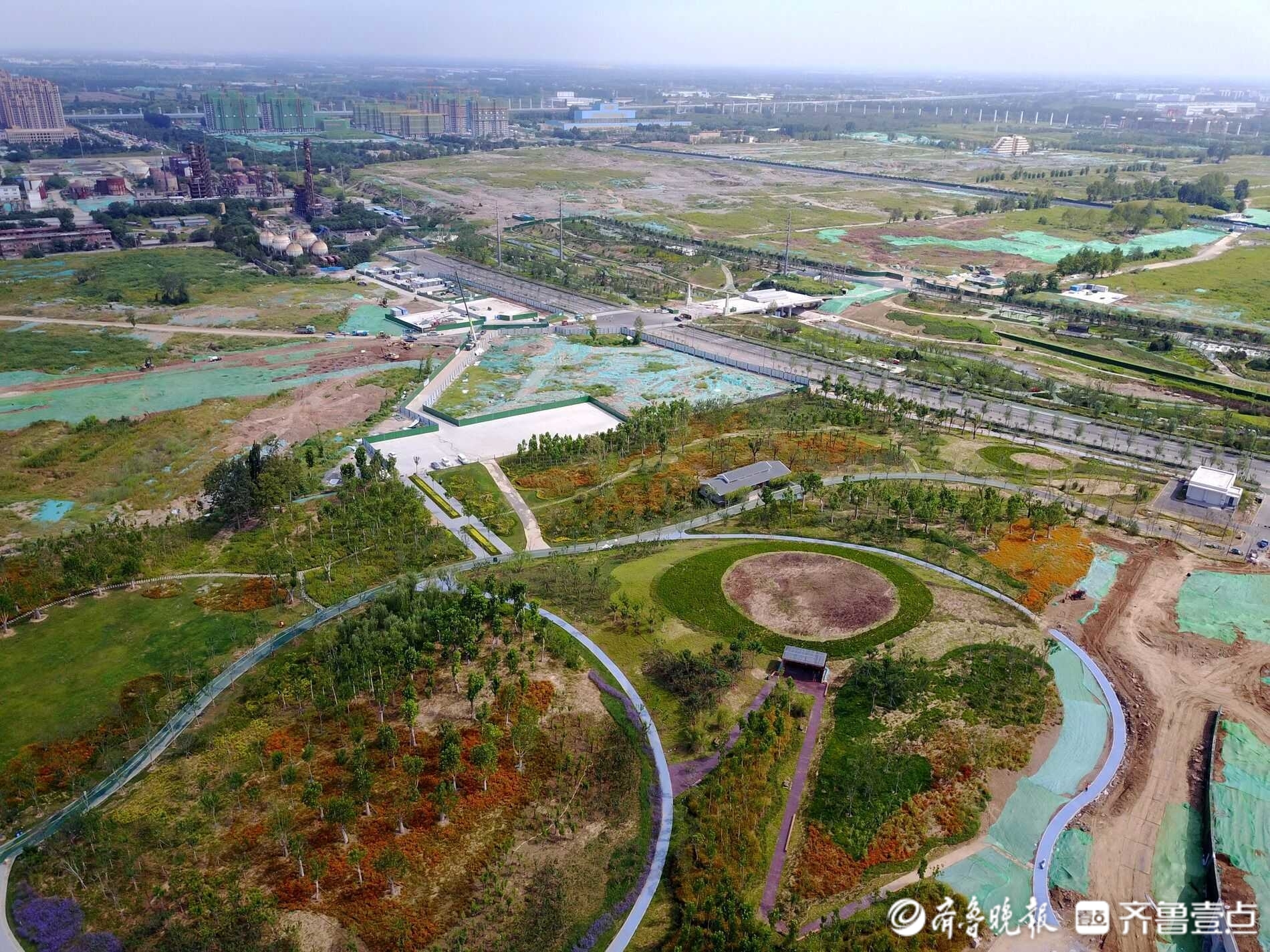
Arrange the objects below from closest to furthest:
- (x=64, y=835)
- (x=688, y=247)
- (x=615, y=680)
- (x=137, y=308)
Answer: (x=64, y=835) → (x=615, y=680) → (x=137, y=308) → (x=688, y=247)

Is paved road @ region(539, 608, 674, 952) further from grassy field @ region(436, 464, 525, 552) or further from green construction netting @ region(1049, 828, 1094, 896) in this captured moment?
green construction netting @ region(1049, 828, 1094, 896)

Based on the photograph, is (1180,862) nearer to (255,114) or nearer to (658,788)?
(658,788)

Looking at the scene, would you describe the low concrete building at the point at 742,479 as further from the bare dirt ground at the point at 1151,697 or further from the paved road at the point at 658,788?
the bare dirt ground at the point at 1151,697

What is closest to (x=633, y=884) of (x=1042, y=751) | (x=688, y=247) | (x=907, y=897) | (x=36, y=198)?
(x=907, y=897)

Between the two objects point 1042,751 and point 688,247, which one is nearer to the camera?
point 1042,751

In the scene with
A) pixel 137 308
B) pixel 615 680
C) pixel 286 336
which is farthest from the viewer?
pixel 137 308

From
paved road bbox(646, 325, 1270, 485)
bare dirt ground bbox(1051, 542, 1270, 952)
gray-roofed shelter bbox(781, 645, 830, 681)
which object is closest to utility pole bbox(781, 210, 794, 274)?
paved road bbox(646, 325, 1270, 485)

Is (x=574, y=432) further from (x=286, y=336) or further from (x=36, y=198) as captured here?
(x=36, y=198)
